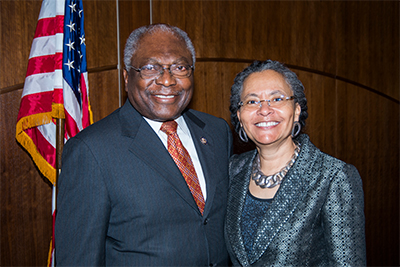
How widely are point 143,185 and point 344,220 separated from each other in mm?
945

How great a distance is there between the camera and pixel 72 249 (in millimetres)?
1485

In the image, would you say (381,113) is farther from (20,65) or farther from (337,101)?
(20,65)

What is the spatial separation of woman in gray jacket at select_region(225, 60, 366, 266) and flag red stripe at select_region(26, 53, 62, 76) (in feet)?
4.40

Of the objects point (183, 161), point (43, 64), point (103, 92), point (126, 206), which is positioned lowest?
point (126, 206)

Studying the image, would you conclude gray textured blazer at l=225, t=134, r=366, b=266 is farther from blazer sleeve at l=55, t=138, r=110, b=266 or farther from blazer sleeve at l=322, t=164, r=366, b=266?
blazer sleeve at l=55, t=138, r=110, b=266

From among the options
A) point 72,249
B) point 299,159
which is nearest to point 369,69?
point 299,159

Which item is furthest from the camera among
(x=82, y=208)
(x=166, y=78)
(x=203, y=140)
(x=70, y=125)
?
(x=70, y=125)

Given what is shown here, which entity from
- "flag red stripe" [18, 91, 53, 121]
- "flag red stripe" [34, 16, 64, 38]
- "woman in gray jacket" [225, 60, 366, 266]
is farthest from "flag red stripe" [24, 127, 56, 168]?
"woman in gray jacket" [225, 60, 366, 266]

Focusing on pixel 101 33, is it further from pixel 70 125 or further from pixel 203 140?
pixel 203 140

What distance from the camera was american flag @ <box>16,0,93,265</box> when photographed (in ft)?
7.77

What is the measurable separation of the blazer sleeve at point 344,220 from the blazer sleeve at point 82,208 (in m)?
1.03

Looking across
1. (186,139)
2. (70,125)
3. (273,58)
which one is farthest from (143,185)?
(273,58)

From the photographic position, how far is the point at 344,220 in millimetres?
1519

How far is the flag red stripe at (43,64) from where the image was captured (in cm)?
238
